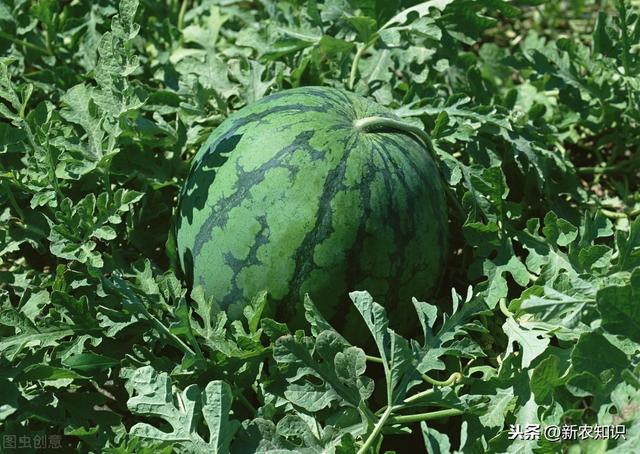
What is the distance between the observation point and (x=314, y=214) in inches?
100

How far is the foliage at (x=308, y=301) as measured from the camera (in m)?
2.45

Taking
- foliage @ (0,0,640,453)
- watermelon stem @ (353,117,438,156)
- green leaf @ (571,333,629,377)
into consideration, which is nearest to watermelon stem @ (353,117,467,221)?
watermelon stem @ (353,117,438,156)

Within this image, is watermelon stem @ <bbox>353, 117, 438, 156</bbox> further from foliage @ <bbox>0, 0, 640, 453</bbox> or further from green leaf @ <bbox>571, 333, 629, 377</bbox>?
green leaf @ <bbox>571, 333, 629, 377</bbox>

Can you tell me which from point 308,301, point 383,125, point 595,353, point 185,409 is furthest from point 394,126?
point 185,409

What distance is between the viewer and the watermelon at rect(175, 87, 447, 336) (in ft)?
8.42

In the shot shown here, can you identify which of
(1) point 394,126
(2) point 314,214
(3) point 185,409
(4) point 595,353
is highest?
(1) point 394,126

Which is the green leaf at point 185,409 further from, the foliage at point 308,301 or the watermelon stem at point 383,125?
the watermelon stem at point 383,125

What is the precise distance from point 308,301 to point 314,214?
0.25 meters

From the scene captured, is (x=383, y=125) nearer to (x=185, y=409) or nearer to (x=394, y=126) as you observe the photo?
(x=394, y=126)

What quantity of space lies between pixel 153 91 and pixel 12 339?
1.21 metres

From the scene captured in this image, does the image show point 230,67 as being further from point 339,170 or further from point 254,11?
point 339,170

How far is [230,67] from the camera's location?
3473mm

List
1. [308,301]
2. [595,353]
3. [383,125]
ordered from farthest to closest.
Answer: [383,125] → [308,301] → [595,353]

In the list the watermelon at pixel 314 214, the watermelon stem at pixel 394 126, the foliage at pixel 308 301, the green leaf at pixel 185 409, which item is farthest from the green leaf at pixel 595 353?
the green leaf at pixel 185 409
